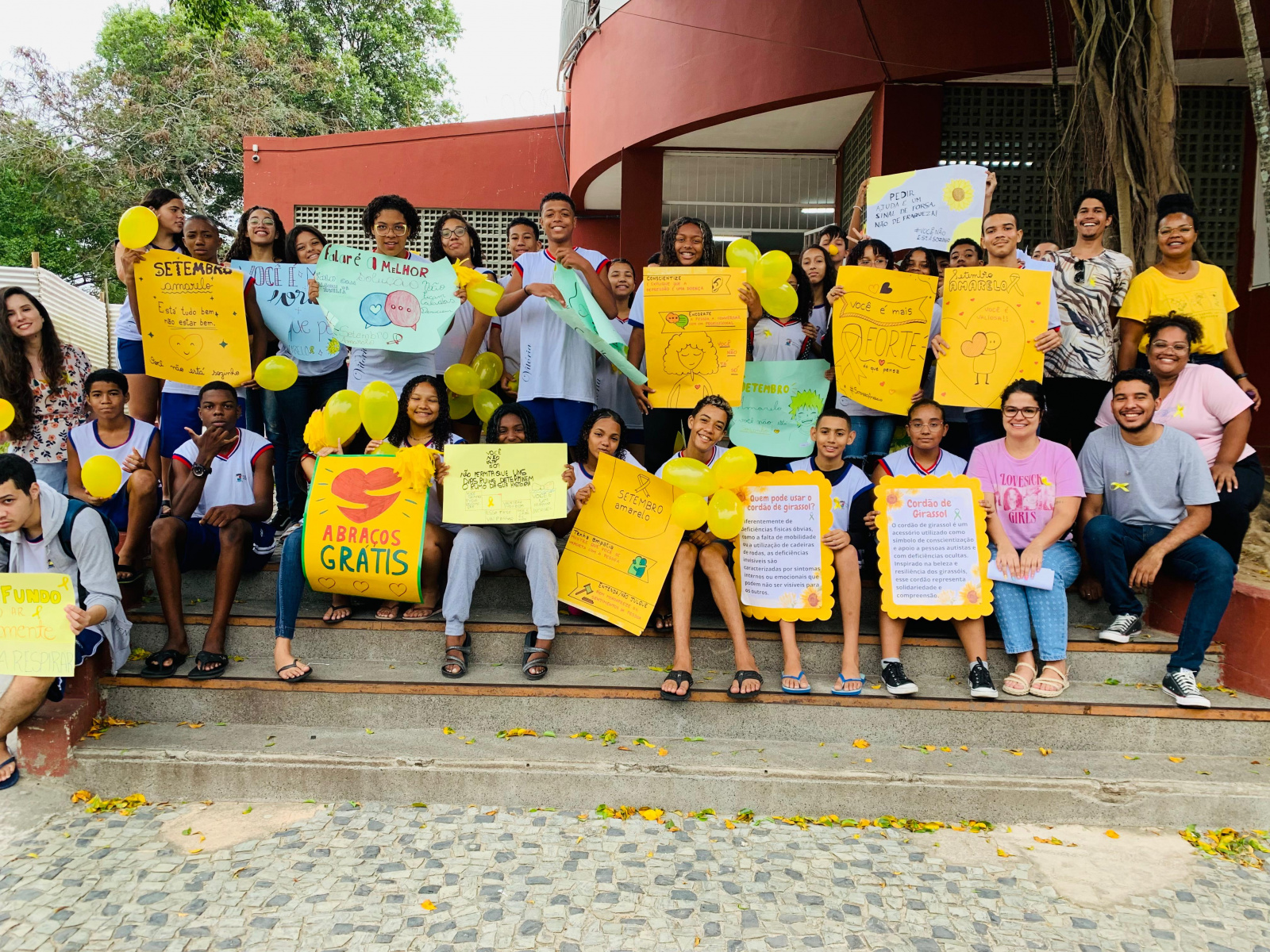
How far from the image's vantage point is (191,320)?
4309mm

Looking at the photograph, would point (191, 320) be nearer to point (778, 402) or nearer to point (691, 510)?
point (691, 510)

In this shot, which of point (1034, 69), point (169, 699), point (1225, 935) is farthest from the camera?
point (1034, 69)

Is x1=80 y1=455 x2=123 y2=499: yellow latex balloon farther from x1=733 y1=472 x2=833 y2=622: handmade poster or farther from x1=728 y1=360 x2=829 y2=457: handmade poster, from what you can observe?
x1=728 y1=360 x2=829 y2=457: handmade poster

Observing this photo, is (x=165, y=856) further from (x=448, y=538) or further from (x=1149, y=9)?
(x=1149, y=9)

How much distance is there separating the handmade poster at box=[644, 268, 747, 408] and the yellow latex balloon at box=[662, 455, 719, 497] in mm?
773

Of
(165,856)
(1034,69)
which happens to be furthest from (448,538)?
(1034,69)

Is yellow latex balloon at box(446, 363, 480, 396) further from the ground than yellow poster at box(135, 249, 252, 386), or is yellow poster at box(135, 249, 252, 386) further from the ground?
yellow poster at box(135, 249, 252, 386)

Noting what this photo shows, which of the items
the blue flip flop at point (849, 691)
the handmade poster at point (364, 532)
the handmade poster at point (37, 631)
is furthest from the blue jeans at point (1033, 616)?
the handmade poster at point (37, 631)

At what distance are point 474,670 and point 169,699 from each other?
123 centimetres

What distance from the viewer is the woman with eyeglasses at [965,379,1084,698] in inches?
141

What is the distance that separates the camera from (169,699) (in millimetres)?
3488

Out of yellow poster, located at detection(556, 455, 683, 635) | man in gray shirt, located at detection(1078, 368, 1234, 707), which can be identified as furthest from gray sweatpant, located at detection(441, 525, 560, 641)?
man in gray shirt, located at detection(1078, 368, 1234, 707)

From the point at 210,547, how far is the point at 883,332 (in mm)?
3336

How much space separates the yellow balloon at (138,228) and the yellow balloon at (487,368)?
1639 mm
